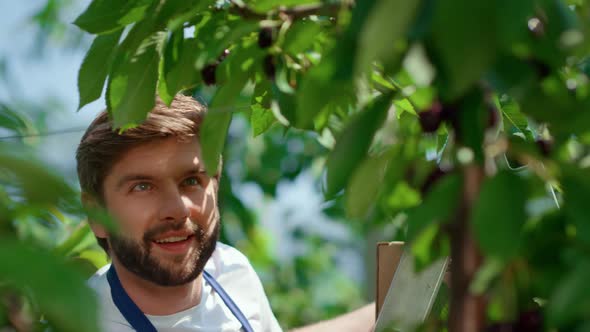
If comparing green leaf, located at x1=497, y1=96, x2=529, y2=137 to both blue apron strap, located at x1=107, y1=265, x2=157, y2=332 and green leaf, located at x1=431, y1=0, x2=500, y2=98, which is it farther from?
blue apron strap, located at x1=107, y1=265, x2=157, y2=332

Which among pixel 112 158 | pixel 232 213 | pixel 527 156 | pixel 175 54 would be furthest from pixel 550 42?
pixel 232 213

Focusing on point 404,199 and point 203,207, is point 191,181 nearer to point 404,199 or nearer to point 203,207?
point 203,207

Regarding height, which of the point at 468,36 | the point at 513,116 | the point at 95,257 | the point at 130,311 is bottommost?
the point at 95,257

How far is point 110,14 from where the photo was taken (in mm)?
827

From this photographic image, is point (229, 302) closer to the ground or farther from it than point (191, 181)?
closer to the ground

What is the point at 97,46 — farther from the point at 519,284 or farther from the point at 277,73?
the point at 519,284

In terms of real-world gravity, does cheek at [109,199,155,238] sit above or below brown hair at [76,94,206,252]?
below

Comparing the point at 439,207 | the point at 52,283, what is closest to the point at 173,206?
the point at 439,207

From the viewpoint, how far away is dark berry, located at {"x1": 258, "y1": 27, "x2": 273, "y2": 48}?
2.33ft

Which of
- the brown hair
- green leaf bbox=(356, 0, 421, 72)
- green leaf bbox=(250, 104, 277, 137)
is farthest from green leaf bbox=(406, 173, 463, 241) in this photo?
the brown hair

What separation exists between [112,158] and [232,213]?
1.33 m

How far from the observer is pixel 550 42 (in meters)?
0.55

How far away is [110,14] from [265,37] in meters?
0.19

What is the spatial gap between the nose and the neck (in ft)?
0.50
